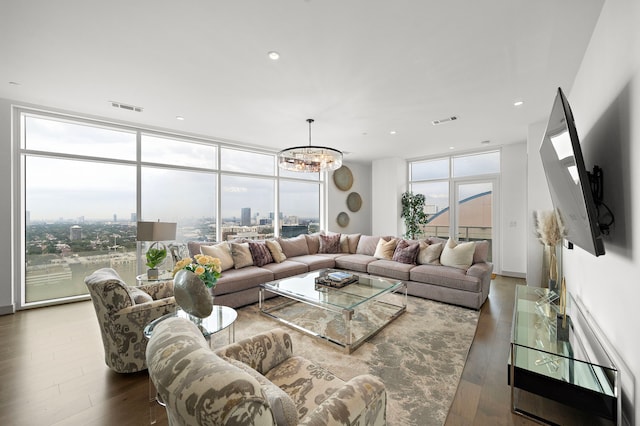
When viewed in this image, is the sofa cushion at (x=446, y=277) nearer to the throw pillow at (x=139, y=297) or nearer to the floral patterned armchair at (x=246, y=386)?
the floral patterned armchair at (x=246, y=386)

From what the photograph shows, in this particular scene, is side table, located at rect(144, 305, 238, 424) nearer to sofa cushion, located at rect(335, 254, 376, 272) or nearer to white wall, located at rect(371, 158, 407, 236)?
sofa cushion, located at rect(335, 254, 376, 272)

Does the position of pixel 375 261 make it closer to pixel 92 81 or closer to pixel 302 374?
pixel 302 374

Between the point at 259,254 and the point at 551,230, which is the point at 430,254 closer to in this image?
the point at 551,230

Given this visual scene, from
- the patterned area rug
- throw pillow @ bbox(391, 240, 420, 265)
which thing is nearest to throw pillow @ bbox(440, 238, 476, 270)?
throw pillow @ bbox(391, 240, 420, 265)

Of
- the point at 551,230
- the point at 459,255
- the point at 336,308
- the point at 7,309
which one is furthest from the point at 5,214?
the point at 551,230

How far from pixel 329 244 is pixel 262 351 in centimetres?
425

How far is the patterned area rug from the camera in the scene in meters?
1.88

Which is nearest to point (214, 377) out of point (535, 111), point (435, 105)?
point (435, 105)

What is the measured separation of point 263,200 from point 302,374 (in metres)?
4.78

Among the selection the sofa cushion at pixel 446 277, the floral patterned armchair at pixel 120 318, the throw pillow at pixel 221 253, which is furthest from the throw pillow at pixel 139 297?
the sofa cushion at pixel 446 277

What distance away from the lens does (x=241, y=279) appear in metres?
3.68

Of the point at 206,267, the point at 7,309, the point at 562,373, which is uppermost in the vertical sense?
the point at 206,267

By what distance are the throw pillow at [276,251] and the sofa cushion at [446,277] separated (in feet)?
7.05

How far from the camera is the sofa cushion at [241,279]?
3488mm
